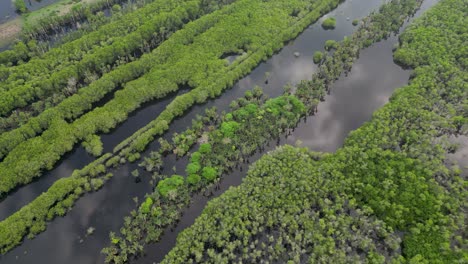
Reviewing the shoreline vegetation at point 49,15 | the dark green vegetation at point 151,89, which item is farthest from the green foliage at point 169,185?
the shoreline vegetation at point 49,15

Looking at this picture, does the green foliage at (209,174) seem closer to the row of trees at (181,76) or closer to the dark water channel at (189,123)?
the dark water channel at (189,123)

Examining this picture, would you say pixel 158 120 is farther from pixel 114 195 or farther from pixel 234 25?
pixel 234 25

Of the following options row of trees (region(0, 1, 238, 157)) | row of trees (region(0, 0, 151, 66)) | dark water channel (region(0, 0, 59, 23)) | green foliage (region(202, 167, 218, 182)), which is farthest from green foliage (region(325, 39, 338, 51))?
dark water channel (region(0, 0, 59, 23))

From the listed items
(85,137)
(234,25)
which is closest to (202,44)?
(234,25)

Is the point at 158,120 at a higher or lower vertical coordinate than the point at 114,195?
higher

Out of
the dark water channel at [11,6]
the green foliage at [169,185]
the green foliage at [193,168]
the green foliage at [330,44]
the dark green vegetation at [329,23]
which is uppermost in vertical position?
the dark water channel at [11,6]

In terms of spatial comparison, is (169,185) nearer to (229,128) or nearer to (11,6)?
(229,128)

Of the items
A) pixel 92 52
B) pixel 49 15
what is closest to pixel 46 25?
pixel 49 15
